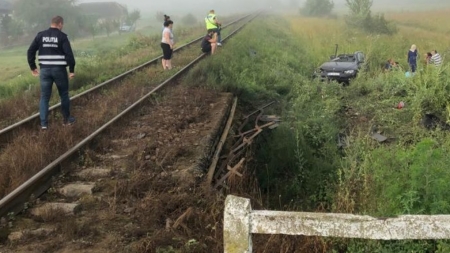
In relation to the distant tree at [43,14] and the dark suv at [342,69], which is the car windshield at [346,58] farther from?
the distant tree at [43,14]

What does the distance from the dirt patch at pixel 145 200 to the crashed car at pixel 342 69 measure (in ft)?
33.1

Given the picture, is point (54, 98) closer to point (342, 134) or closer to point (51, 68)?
point (51, 68)

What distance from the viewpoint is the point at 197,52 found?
19.0 meters

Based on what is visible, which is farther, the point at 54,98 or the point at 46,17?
the point at 46,17

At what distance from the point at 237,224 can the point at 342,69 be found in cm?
1559

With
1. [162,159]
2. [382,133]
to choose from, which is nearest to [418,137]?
[382,133]

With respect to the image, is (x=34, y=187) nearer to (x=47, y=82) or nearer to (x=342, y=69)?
(x=47, y=82)

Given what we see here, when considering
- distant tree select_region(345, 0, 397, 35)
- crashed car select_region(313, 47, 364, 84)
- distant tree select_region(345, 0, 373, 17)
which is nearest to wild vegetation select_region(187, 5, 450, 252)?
crashed car select_region(313, 47, 364, 84)

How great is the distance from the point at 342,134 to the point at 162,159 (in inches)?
225

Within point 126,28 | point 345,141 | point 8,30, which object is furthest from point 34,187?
point 126,28

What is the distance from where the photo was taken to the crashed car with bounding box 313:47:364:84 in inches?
672

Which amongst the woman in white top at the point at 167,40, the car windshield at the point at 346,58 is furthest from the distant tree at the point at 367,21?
the woman in white top at the point at 167,40

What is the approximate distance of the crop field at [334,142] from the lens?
4820 mm

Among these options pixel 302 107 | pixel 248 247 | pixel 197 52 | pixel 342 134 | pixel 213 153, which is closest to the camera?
pixel 248 247
